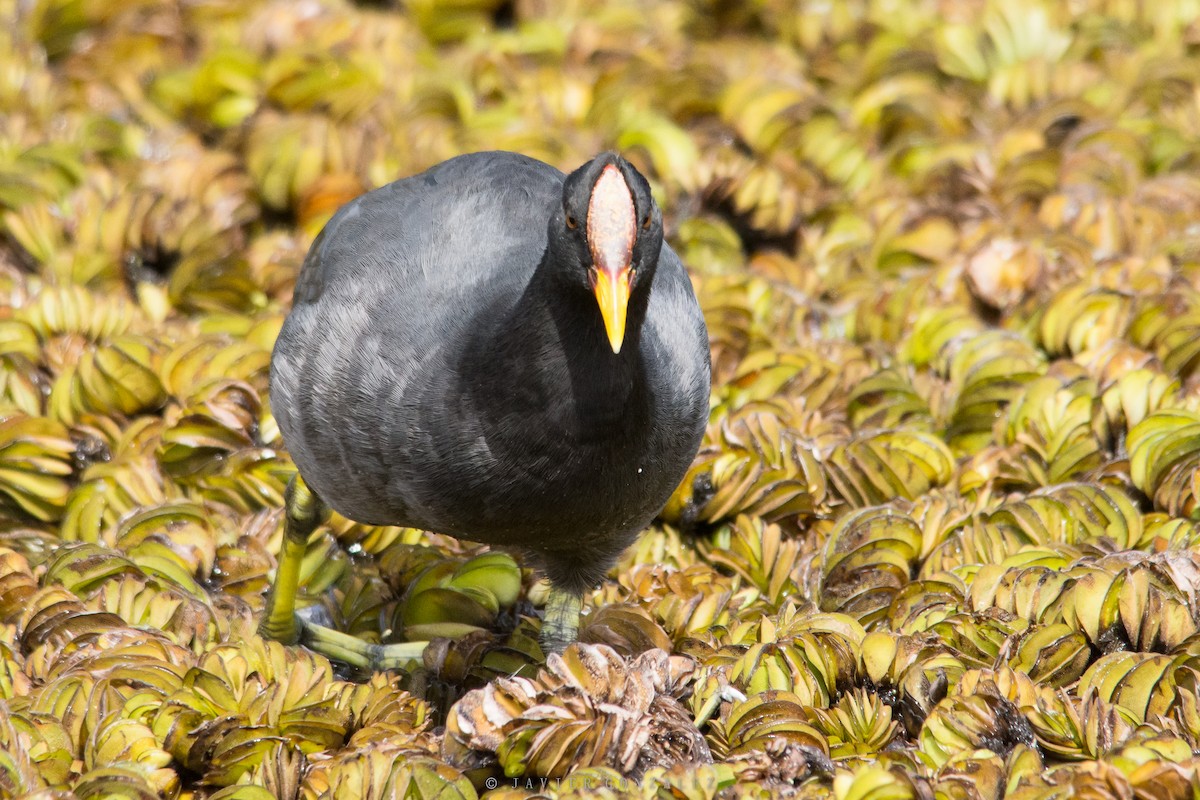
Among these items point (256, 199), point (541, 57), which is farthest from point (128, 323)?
point (541, 57)

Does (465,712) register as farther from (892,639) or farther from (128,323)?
(128,323)

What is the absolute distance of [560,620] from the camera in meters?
4.20

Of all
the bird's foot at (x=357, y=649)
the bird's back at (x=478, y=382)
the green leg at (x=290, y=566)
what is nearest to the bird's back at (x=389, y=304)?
the bird's back at (x=478, y=382)

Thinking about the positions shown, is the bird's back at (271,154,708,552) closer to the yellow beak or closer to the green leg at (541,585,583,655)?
the yellow beak

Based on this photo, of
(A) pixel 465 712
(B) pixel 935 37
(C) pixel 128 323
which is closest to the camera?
(A) pixel 465 712

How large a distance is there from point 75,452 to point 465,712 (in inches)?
85.7

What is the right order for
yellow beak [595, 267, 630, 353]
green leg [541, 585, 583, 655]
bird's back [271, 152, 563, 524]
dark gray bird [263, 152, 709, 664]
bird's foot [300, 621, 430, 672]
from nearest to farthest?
yellow beak [595, 267, 630, 353] → dark gray bird [263, 152, 709, 664] → bird's back [271, 152, 563, 524] → green leg [541, 585, 583, 655] → bird's foot [300, 621, 430, 672]

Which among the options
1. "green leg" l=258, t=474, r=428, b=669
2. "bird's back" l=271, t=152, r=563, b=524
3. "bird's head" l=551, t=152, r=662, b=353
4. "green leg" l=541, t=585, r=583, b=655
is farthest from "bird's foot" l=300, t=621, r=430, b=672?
"bird's head" l=551, t=152, r=662, b=353

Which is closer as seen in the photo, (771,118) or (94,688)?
(94,688)

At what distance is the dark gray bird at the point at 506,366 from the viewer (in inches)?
133

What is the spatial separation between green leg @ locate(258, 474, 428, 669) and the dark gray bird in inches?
4.2

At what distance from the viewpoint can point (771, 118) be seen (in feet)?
21.5

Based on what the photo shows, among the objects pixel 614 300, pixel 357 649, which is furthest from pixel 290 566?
pixel 614 300

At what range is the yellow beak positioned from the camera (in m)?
3.14
